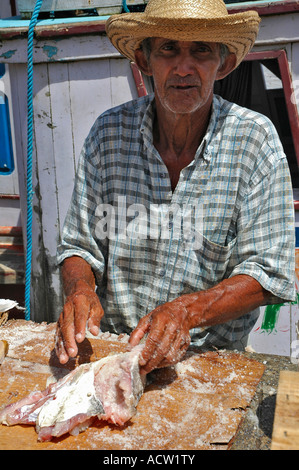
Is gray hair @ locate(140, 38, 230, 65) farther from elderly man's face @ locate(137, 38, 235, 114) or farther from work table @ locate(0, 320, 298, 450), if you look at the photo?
work table @ locate(0, 320, 298, 450)

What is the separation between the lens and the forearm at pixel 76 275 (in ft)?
7.64

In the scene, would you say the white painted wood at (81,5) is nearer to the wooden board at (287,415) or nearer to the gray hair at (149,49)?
the gray hair at (149,49)

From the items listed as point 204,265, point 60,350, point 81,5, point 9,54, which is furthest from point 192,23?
point 9,54

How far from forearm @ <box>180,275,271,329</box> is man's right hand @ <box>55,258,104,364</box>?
0.38 meters

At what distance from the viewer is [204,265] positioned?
8.06 feet

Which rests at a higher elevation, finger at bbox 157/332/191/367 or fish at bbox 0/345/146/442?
finger at bbox 157/332/191/367

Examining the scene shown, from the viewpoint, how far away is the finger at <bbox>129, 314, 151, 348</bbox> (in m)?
1.94

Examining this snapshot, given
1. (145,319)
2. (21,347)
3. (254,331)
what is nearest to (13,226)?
(254,331)

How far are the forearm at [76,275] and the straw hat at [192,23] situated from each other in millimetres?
1137

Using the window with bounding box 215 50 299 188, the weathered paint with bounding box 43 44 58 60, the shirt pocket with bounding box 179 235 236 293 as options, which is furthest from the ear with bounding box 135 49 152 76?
the weathered paint with bounding box 43 44 58 60

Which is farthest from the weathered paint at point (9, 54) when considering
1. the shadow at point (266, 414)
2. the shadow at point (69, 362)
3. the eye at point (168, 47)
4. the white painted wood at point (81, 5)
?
the shadow at point (266, 414)

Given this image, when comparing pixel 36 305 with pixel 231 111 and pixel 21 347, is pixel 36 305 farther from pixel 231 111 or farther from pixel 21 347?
pixel 231 111

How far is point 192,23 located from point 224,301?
120cm

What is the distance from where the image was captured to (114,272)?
8.50 feet
